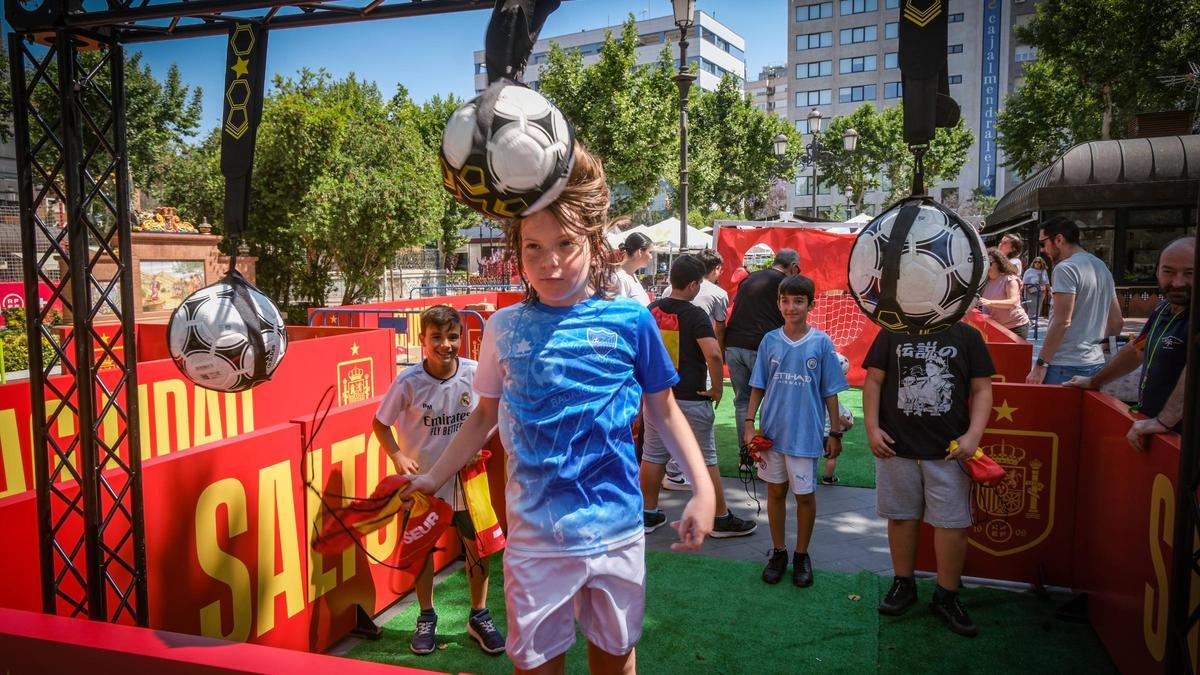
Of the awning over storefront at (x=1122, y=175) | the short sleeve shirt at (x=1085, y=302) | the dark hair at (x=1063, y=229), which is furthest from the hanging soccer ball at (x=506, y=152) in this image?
the awning over storefront at (x=1122, y=175)

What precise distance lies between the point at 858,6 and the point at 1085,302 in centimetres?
7677

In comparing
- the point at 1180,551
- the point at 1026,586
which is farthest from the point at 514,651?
the point at 1026,586

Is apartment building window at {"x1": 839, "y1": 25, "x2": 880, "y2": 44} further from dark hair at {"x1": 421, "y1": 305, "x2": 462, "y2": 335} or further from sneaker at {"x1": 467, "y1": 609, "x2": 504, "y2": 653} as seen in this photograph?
sneaker at {"x1": 467, "y1": 609, "x2": 504, "y2": 653}

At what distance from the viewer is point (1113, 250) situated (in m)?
22.0

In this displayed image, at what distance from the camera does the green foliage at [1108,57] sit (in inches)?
843

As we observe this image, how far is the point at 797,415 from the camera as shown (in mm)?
4863

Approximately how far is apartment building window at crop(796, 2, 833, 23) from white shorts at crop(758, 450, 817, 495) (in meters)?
79.3

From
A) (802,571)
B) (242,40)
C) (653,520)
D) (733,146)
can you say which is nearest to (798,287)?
(802,571)

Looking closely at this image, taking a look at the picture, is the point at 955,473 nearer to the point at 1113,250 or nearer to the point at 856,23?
the point at 1113,250

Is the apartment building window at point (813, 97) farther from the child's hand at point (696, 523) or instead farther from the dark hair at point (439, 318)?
the child's hand at point (696, 523)

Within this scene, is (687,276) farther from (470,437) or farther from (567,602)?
(567,602)

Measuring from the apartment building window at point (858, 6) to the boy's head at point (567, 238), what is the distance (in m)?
80.7

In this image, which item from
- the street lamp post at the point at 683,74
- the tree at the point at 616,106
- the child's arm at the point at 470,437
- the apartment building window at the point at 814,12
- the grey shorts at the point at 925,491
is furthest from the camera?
the apartment building window at the point at 814,12

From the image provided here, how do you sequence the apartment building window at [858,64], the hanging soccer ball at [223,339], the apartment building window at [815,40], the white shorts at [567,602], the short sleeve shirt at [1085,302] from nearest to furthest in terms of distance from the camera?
the white shorts at [567,602], the hanging soccer ball at [223,339], the short sleeve shirt at [1085,302], the apartment building window at [858,64], the apartment building window at [815,40]
